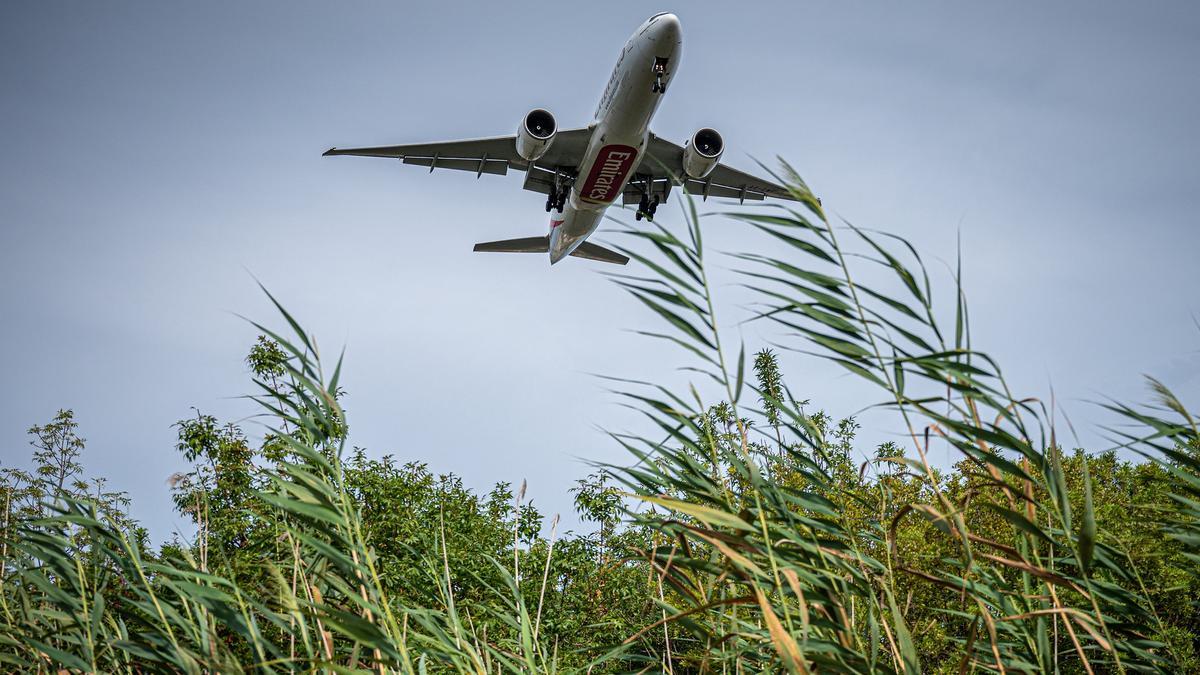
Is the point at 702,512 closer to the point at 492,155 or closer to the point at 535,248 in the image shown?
the point at 492,155

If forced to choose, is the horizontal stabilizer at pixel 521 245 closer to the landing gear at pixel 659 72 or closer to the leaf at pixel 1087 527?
the landing gear at pixel 659 72

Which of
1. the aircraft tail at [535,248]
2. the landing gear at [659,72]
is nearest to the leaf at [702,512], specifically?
the landing gear at [659,72]

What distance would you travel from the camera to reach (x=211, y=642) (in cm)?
337

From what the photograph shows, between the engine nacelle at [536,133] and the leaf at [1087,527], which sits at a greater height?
the engine nacelle at [536,133]

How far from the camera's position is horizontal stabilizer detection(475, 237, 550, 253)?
1023 inches

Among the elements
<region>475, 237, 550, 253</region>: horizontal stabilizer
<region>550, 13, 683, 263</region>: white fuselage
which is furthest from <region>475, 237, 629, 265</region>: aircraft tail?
<region>550, 13, 683, 263</region>: white fuselage

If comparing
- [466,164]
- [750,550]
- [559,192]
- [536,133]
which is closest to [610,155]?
[536,133]

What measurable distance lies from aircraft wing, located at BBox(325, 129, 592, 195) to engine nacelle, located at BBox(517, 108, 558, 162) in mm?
729

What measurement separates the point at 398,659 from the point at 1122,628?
9.52ft

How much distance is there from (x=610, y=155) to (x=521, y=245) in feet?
29.6

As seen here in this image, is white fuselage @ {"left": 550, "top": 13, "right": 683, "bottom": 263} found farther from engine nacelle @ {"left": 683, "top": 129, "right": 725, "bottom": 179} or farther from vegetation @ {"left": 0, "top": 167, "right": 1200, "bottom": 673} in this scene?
vegetation @ {"left": 0, "top": 167, "right": 1200, "bottom": 673}

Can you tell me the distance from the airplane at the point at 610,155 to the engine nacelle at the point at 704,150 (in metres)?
0.02

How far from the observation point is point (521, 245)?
26469mm

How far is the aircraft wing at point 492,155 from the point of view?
66.2ft
